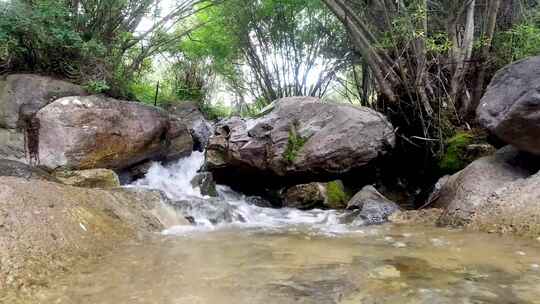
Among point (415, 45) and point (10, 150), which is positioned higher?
point (415, 45)

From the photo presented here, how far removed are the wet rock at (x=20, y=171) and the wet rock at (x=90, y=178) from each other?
0.85 ft

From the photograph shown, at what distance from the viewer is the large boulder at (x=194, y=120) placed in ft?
35.6

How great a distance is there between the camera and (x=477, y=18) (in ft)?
25.4

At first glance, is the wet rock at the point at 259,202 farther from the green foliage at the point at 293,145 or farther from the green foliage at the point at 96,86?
the green foliage at the point at 96,86

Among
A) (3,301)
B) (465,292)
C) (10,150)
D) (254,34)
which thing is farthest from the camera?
(254,34)

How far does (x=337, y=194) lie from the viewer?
22.7 ft

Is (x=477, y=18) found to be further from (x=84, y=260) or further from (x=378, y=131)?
(x=84, y=260)

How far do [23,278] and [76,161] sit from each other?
4119 mm

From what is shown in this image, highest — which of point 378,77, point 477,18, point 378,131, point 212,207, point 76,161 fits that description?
point 477,18

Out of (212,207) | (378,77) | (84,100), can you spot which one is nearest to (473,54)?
(378,77)

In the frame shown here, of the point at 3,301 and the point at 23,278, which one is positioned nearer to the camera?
the point at 3,301

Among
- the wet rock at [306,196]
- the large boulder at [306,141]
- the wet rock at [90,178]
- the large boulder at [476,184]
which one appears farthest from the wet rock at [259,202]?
the large boulder at [476,184]

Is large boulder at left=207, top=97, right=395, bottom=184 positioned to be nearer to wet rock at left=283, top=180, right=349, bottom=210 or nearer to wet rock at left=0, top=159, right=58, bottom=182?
wet rock at left=283, top=180, right=349, bottom=210

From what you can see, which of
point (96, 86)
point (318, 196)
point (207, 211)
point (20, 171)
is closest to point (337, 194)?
point (318, 196)
